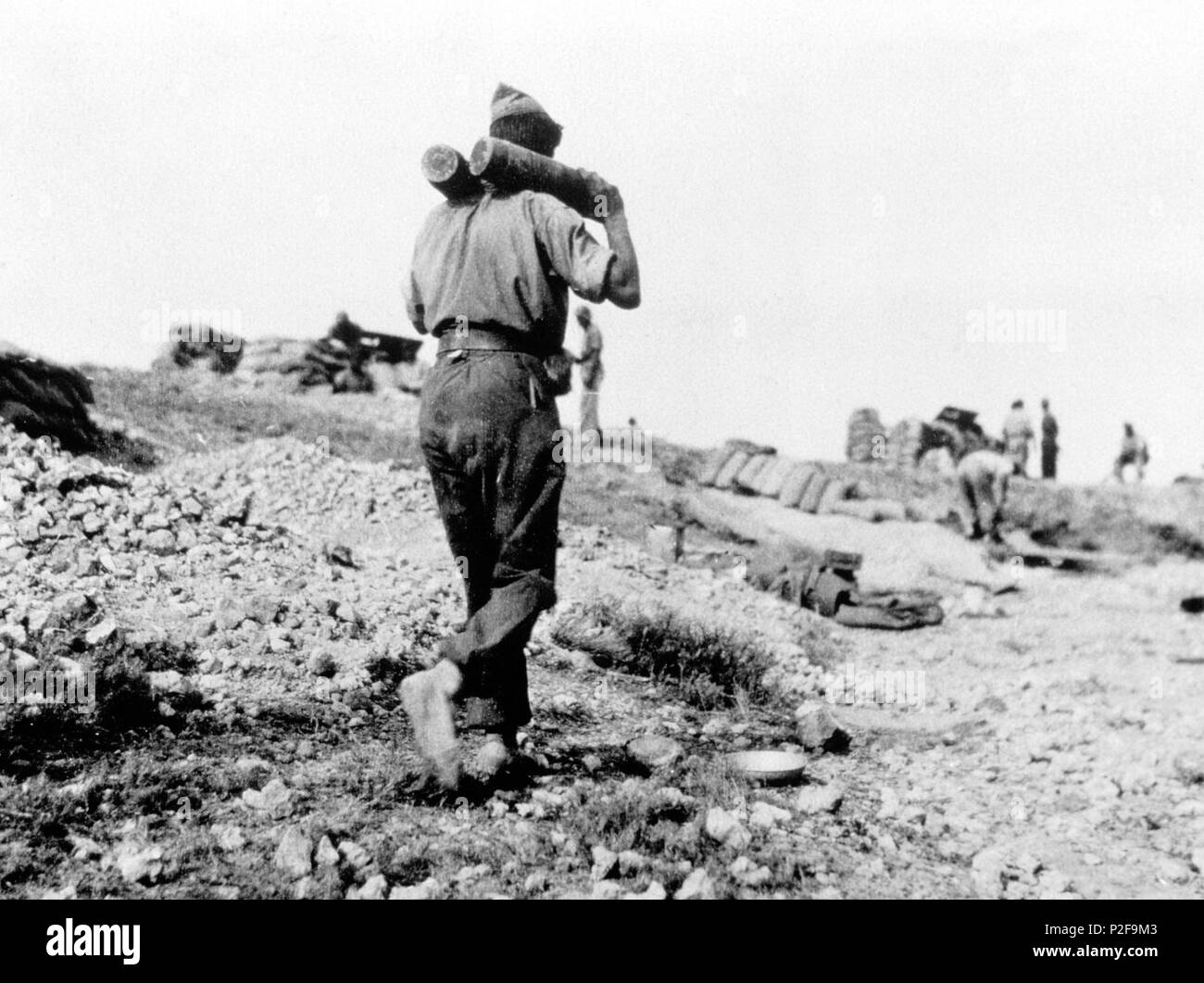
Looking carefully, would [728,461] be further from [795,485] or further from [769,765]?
[769,765]

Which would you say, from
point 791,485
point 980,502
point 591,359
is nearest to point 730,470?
point 791,485

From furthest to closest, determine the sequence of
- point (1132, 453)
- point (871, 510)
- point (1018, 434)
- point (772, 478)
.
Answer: point (1132, 453) → point (1018, 434) → point (772, 478) → point (871, 510)

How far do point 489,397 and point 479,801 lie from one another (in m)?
1.13

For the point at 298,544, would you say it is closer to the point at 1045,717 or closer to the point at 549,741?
the point at 549,741

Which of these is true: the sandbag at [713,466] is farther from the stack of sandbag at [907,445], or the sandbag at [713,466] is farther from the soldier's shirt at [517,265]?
the soldier's shirt at [517,265]

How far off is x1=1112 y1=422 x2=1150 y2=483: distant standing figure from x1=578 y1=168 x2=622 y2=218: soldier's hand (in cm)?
1920

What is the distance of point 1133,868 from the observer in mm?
3027

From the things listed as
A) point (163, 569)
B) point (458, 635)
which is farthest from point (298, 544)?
point (458, 635)

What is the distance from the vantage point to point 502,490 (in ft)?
9.49

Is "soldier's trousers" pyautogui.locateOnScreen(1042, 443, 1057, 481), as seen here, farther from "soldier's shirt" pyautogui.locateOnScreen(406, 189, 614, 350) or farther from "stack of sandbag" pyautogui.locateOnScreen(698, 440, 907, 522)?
"soldier's shirt" pyautogui.locateOnScreen(406, 189, 614, 350)

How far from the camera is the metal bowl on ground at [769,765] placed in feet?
10.9

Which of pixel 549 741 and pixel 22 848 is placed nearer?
pixel 22 848

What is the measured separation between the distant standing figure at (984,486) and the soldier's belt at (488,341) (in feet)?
33.9

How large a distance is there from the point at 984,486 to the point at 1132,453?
9.22 meters
